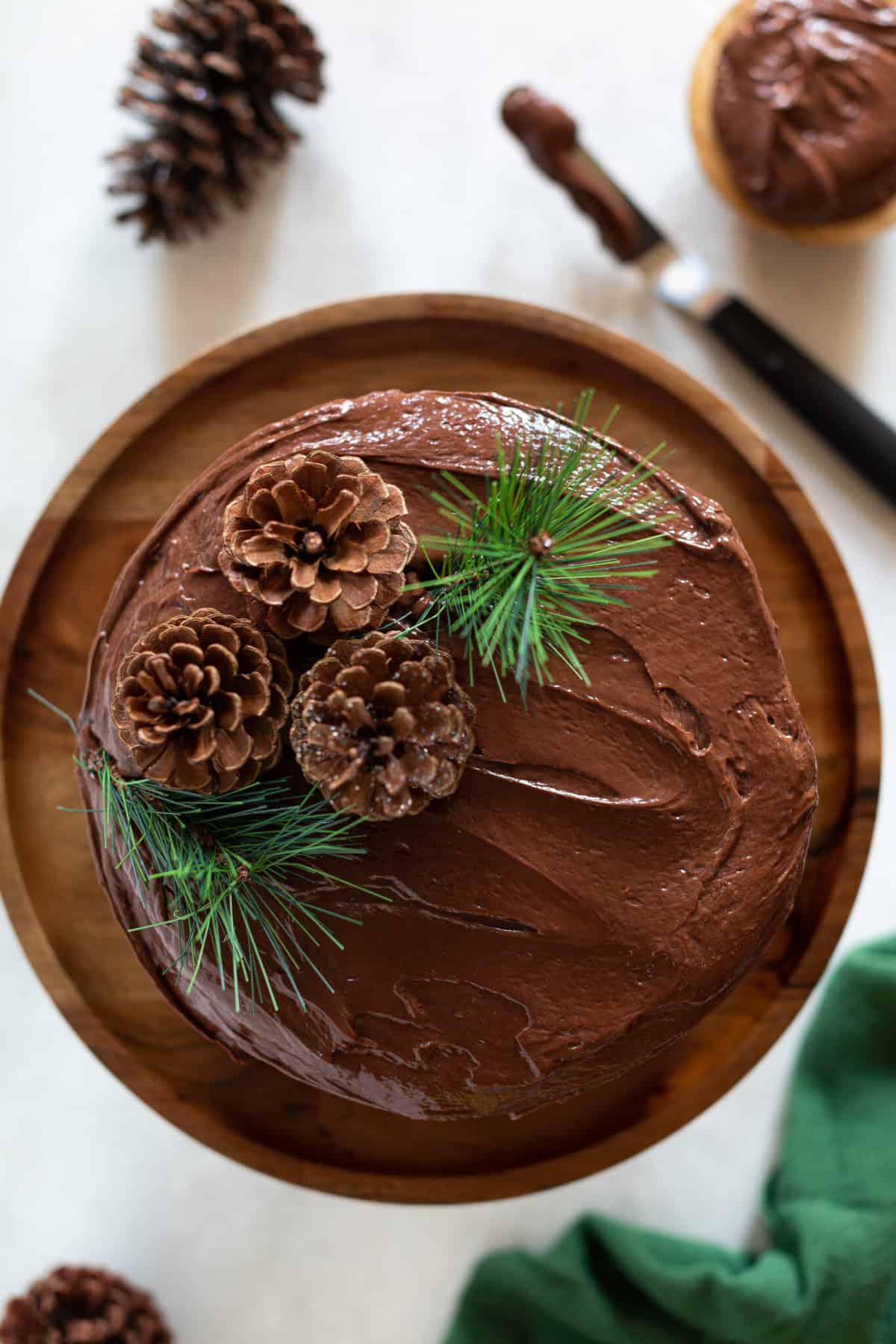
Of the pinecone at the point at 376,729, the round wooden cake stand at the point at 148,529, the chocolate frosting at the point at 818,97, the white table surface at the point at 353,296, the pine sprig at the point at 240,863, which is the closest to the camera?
the pinecone at the point at 376,729

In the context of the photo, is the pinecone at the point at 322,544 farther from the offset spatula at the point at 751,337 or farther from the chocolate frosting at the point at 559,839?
the offset spatula at the point at 751,337

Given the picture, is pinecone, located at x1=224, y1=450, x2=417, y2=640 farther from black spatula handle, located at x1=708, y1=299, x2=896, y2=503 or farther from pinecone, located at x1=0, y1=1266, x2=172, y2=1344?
pinecone, located at x1=0, y1=1266, x2=172, y2=1344

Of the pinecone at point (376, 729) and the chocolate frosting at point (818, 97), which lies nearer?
the pinecone at point (376, 729)

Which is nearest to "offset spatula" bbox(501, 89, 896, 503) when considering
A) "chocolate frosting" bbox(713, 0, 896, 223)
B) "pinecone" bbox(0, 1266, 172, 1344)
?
"chocolate frosting" bbox(713, 0, 896, 223)

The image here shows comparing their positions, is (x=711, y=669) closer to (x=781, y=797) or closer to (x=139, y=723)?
(x=781, y=797)

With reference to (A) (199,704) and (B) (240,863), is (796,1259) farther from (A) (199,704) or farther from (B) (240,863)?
(A) (199,704)

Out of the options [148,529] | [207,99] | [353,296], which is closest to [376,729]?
[148,529]

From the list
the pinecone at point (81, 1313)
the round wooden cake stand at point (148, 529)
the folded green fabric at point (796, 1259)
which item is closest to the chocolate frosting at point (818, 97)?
the round wooden cake stand at point (148, 529)

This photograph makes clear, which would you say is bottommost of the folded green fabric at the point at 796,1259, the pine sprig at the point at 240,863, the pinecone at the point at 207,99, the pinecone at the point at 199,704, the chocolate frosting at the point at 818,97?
the folded green fabric at the point at 796,1259
